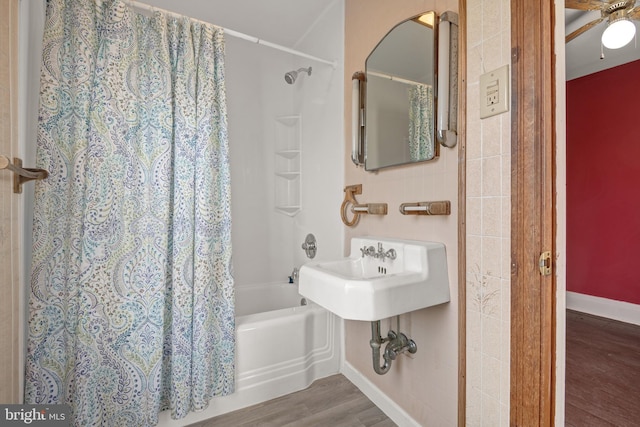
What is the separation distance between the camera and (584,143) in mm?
2928

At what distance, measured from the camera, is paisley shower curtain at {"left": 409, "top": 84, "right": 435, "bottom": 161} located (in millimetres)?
1275

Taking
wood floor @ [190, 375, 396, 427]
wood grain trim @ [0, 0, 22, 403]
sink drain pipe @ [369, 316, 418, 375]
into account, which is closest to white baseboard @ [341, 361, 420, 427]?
wood floor @ [190, 375, 396, 427]

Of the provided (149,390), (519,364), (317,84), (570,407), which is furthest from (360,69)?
(570,407)

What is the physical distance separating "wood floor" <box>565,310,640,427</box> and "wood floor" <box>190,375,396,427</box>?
976 millimetres

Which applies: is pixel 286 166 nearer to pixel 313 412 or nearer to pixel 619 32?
pixel 313 412

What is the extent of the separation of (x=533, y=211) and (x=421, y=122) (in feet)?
2.12

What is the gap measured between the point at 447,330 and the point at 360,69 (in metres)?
1.50

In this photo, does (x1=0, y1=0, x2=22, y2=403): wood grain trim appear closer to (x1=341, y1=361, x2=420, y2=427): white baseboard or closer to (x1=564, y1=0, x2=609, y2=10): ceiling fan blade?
(x1=341, y1=361, x2=420, y2=427): white baseboard

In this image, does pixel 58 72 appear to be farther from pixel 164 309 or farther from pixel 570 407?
pixel 570 407

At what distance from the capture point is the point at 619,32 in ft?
5.71

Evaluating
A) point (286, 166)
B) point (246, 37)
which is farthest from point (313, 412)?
point (246, 37)

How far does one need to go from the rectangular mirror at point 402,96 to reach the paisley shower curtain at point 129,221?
82cm

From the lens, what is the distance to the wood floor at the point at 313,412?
56.8 inches

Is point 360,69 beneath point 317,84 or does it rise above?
beneath
